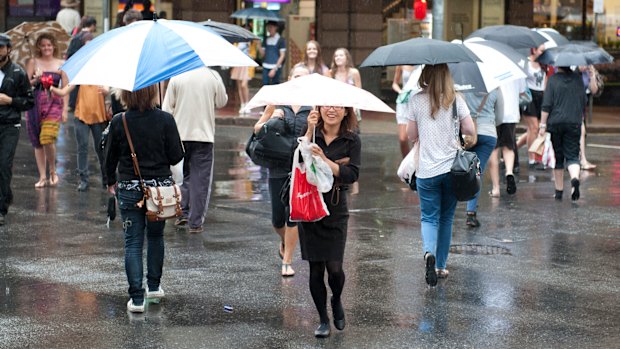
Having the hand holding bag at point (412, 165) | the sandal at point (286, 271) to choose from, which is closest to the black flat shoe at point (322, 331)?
the sandal at point (286, 271)

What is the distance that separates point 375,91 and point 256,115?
503 centimetres

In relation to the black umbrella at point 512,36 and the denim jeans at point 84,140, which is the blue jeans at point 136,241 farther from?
the black umbrella at point 512,36

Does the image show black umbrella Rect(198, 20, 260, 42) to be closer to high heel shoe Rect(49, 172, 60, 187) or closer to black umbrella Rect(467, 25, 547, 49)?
high heel shoe Rect(49, 172, 60, 187)

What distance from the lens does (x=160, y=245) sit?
8539mm

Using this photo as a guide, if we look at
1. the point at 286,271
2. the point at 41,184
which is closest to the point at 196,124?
the point at 286,271

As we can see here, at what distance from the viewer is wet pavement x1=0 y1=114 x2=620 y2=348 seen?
25.5 feet

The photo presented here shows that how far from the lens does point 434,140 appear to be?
9242 mm

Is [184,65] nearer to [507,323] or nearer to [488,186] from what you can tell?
[507,323]

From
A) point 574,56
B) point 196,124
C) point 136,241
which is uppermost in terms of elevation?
point 574,56

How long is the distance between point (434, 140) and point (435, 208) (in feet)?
1.76

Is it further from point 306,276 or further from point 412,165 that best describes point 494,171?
point 306,276

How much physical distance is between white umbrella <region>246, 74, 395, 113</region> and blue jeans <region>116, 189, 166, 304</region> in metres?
1.19

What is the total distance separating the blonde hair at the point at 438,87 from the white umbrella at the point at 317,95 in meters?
1.49

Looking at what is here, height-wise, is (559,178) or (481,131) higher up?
(481,131)
